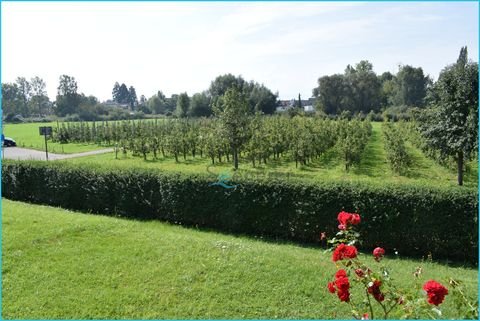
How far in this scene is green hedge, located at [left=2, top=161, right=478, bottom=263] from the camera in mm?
8750

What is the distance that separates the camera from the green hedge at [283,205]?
8.75 metres

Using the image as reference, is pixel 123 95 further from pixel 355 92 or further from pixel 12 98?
pixel 355 92

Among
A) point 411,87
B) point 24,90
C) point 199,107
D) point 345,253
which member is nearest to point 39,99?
point 24,90

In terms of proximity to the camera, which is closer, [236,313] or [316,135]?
[236,313]

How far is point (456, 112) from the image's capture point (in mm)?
15523

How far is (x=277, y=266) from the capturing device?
710 centimetres

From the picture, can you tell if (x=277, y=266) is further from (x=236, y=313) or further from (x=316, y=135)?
(x=316, y=135)

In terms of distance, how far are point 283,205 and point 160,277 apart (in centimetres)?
418

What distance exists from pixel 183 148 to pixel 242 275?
66.6 feet

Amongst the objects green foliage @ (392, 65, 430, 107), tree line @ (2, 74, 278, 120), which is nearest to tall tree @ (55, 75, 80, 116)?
tree line @ (2, 74, 278, 120)

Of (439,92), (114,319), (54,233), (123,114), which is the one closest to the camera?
(114,319)

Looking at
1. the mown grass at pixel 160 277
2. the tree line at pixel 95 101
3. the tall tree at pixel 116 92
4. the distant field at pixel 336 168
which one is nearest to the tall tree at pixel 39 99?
the tree line at pixel 95 101

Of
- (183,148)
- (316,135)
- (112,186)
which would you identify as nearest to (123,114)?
(183,148)

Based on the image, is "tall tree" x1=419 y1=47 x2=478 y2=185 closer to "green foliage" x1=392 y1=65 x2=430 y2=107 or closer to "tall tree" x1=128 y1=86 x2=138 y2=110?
"green foliage" x1=392 y1=65 x2=430 y2=107
